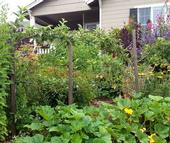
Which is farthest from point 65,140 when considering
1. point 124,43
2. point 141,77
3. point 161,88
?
point 124,43

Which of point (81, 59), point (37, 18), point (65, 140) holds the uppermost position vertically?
point (37, 18)

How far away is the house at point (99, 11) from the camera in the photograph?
53.6 feet

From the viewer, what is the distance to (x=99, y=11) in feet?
59.9

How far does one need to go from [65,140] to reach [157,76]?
15.3ft

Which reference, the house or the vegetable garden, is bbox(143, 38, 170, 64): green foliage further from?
the house

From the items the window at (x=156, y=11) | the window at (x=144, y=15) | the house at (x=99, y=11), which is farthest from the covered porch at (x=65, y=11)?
the window at (x=156, y=11)

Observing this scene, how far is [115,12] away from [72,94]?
32.8 ft

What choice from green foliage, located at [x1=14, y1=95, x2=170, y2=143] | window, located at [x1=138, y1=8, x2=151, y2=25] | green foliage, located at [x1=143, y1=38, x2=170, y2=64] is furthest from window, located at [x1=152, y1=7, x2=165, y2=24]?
green foliage, located at [x1=14, y1=95, x2=170, y2=143]

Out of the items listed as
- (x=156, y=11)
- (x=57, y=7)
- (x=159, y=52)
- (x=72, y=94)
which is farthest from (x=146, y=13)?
(x=72, y=94)

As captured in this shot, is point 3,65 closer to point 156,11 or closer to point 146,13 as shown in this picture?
point 156,11

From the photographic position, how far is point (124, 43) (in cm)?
1346

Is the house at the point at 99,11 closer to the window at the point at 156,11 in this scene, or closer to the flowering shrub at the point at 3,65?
the window at the point at 156,11

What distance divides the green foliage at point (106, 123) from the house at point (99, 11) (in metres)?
9.26

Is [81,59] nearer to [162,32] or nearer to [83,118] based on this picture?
[162,32]
